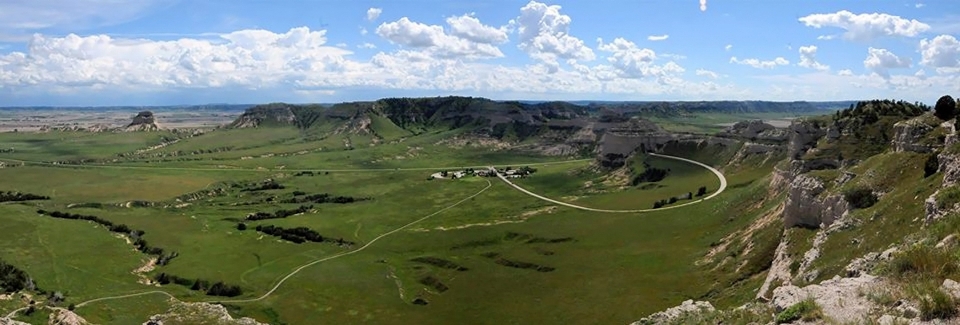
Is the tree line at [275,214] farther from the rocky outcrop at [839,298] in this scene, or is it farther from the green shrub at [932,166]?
the rocky outcrop at [839,298]

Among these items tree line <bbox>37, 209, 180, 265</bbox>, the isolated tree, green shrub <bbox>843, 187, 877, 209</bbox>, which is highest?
the isolated tree

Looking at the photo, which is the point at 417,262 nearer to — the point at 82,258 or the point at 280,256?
the point at 280,256

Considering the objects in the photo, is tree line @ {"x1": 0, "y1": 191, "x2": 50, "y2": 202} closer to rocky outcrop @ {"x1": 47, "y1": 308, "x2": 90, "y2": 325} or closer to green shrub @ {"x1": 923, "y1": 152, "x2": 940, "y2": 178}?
rocky outcrop @ {"x1": 47, "y1": 308, "x2": 90, "y2": 325}

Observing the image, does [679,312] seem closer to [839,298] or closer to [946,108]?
[839,298]

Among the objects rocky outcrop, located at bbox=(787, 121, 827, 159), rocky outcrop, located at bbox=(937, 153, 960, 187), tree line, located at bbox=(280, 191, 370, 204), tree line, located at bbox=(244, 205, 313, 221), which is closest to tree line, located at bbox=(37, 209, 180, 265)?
tree line, located at bbox=(244, 205, 313, 221)

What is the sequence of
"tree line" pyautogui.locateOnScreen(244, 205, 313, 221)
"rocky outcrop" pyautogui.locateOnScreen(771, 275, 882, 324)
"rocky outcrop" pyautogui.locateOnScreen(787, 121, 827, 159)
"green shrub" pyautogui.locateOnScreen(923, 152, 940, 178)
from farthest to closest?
1. "tree line" pyautogui.locateOnScreen(244, 205, 313, 221)
2. "rocky outcrop" pyautogui.locateOnScreen(787, 121, 827, 159)
3. "green shrub" pyautogui.locateOnScreen(923, 152, 940, 178)
4. "rocky outcrop" pyautogui.locateOnScreen(771, 275, 882, 324)

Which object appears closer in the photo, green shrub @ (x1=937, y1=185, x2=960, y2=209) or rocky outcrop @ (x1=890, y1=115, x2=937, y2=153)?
green shrub @ (x1=937, y1=185, x2=960, y2=209)

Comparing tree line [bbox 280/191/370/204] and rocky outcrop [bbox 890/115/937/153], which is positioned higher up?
rocky outcrop [bbox 890/115/937/153]

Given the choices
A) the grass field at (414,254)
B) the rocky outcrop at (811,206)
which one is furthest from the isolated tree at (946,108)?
the grass field at (414,254)

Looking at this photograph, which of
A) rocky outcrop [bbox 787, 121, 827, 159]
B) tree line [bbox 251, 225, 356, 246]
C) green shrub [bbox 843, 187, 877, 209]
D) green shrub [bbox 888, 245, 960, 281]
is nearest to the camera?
green shrub [bbox 888, 245, 960, 281]
